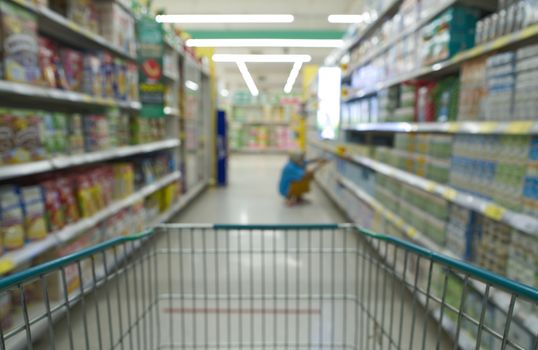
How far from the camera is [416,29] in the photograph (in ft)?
9.76

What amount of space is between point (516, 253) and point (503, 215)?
7.0 inches

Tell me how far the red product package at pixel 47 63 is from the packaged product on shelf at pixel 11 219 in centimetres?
70

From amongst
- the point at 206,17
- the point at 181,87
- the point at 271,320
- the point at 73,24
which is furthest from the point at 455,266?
the point at 206,17

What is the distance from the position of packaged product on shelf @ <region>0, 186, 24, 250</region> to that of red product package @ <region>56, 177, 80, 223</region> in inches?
15.7

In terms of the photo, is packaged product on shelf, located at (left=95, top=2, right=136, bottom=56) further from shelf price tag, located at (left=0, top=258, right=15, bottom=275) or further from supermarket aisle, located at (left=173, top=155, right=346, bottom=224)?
supermarket aisle, located at (left=173, top=155, right=346, bottom=224)

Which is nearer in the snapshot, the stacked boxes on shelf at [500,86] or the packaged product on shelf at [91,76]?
the stacked boxes on shelf at [500,86]

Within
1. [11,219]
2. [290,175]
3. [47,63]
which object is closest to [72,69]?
[47,63]

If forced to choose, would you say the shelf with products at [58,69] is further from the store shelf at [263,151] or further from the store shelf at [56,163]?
the store shelf at [263,151]

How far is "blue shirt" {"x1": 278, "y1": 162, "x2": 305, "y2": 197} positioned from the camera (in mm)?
6238

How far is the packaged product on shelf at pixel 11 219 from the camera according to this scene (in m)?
2.03

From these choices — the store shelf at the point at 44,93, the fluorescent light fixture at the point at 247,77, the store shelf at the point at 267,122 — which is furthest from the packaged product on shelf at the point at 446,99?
the store shelf at the point at 267,122

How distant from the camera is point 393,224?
3.44 m

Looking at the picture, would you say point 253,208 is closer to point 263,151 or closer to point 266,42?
point 266,42

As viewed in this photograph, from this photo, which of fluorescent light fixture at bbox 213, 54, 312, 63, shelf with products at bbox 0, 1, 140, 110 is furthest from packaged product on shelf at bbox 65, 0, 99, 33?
fluorescent light fixture at bbox 213, 54, 312, 63
